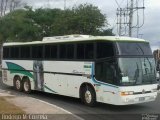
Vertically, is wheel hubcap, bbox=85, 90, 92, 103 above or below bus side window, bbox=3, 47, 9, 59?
below

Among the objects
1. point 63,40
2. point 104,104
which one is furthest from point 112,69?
point 63,40

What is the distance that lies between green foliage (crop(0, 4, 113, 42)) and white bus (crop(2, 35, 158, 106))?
2620cm

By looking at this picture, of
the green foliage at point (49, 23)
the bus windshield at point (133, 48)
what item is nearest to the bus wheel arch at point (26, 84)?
the bus windshield at point (133, 48)

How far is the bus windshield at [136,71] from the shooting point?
18156mm

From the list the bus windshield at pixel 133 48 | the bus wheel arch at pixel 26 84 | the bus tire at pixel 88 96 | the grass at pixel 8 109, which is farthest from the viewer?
the bus wheel arch at pixel 26 84

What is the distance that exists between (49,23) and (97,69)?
43145 mm

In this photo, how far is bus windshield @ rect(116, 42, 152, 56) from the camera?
61.3 ft

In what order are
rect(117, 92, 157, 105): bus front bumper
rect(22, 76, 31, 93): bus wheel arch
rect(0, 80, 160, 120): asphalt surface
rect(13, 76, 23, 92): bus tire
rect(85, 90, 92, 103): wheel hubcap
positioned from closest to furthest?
rect(0, 80, 160, 120): asphalt surface < rect(117, 92, 157, 105): bus front bumper < rect(85, 90, 92, 103): wheel hubcap < rect(22, 76, 31, 93): bus wheel arch < rect(13, 76, 23, 92): bus tire

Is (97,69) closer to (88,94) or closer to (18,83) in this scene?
(88,94)

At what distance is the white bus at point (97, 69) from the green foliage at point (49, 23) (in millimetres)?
26198

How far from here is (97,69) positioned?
19266mm

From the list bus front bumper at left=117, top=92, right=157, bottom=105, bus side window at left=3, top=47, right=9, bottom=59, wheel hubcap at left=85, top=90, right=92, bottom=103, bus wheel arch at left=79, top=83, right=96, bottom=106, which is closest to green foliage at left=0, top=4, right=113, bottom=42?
bus side window at left=3, top=47, right=9, bottom=59

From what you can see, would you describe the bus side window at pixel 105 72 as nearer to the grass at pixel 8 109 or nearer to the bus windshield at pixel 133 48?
the bus windshield at pixel 133 48

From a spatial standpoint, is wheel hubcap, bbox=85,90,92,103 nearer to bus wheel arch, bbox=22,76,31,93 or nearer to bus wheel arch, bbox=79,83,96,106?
bus wheel arch, bbox=79,83,96,106
